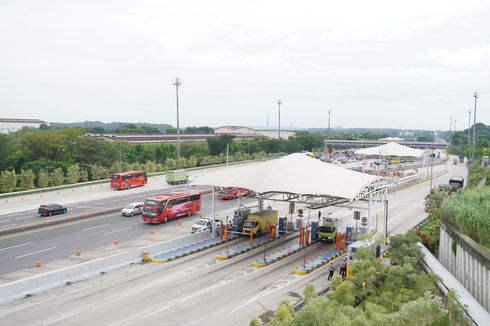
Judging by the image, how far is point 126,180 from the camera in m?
57.9

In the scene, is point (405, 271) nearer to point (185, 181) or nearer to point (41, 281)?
point (41, 281)

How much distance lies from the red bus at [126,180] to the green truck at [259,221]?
2818cm

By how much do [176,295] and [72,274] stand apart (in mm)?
5941

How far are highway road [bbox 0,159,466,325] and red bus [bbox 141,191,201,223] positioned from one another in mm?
10659

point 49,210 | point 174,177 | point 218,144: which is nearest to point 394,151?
point 174,177

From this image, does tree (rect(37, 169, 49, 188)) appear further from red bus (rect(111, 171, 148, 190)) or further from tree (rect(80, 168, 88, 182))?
red bus (rect(111, 171, 148, 190))

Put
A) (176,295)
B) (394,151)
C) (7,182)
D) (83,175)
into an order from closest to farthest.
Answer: (176,295)
(7,182)
(83,175)
(394,151)

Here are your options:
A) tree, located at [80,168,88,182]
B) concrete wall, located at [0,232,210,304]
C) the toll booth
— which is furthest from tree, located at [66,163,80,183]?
the toll booth

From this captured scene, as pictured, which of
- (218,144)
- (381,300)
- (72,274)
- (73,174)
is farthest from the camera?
(218,144)

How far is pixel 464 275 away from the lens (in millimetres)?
19953

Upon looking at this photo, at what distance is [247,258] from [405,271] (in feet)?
38.9

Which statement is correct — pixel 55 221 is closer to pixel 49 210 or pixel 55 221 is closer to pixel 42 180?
pixel 49 210

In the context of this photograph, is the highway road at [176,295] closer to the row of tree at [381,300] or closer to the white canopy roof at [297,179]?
the row of tree at [381,300]

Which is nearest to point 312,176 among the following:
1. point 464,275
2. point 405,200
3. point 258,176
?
point 258,176
